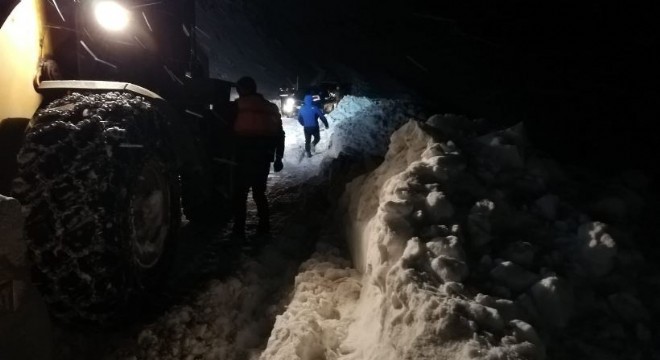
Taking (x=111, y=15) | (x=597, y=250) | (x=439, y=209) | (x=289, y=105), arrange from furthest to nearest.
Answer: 1. (x=289, y=105)
2. (x=111, y=15)
3. (x=439, y=209)
4. (x=597, y=250)

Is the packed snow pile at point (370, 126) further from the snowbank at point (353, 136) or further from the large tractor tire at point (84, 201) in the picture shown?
the large tractor tire at point (84, 201)

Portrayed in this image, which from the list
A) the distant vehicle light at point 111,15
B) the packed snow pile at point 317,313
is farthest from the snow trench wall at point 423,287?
the distant vehicle light at point 111,15

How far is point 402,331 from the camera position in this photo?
213 cm

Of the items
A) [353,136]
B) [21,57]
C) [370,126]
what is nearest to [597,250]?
[21,57]

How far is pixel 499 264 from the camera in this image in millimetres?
2424

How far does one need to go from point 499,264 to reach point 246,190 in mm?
3170

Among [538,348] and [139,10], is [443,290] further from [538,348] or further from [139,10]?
[139,10]

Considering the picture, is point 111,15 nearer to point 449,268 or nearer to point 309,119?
point 449,268

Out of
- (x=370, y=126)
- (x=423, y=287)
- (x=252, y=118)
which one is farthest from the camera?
(x=370, y=126)

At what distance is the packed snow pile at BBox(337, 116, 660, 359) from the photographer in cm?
206

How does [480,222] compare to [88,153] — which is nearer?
[88,153]

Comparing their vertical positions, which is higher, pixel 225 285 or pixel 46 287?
pixel 46 287

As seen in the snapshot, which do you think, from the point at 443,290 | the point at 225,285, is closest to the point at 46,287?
the point at 225,285

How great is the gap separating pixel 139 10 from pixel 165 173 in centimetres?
173
